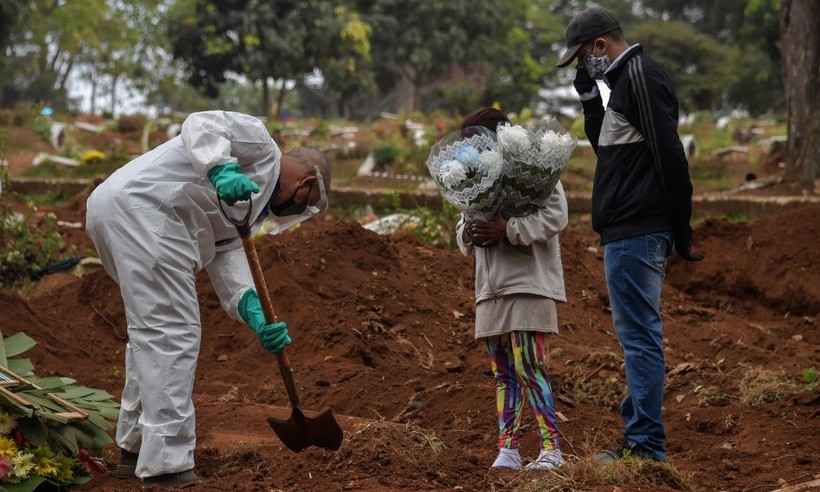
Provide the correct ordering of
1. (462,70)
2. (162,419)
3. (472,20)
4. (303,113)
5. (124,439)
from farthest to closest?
(303,113) < (462,70) < (472,20) < (124,439) < (162,419)

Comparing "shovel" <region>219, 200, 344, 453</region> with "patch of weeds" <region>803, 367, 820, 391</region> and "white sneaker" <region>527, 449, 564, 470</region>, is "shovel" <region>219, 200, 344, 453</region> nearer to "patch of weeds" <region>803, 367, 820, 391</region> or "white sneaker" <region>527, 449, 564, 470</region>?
"white sneaker" <region>527, 449, 564, 470</region>

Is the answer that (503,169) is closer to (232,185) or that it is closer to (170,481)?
(232,185)

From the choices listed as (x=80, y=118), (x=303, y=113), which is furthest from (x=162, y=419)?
(x=303, y=113)

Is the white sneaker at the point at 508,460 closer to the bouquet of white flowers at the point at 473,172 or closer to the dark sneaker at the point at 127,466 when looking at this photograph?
the bouquet of white flowers at the point at 473,172

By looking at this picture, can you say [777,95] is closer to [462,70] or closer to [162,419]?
[462,70]

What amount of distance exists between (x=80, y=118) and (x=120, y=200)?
25095mm

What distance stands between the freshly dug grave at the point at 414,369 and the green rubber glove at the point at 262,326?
494mm

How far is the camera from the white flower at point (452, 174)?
527 cm

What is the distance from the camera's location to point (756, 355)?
331 inches

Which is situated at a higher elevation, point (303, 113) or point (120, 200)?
point (120, 200)

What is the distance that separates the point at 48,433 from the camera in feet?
16.5

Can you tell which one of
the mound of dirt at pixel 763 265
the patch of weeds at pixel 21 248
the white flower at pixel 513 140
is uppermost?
the white flower at pixel 513 140

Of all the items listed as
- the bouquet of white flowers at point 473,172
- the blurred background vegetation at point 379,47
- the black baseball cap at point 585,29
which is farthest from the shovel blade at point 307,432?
the blurred background vegetation at point 379,47

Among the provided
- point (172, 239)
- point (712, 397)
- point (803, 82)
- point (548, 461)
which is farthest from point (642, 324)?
point (803, 82)
